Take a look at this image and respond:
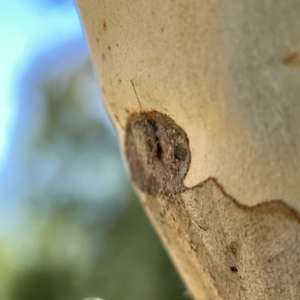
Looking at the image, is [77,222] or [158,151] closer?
[158,151]

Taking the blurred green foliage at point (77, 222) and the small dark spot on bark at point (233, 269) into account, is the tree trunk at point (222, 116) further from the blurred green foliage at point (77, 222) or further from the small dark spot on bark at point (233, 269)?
the blurred green foliage at point (77, 222)

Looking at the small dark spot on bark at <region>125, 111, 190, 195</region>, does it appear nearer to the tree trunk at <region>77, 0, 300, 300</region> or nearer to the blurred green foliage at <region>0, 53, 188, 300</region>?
the tree trunk at <region>77, 0, 300, 300</region>

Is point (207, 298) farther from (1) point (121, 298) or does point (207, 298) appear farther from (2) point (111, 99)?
(1) point (121, 298)

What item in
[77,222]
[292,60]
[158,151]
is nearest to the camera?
[292,60]

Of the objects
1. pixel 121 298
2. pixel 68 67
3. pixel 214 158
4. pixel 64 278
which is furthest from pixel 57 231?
pixel 214 158

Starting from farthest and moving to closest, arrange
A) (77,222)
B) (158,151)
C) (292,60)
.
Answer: (77,222) < (158,151) < (292,60)

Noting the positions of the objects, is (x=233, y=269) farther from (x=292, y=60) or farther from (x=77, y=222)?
(x=77, y=222)

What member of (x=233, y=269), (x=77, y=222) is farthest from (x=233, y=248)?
(x=77, y=222)
